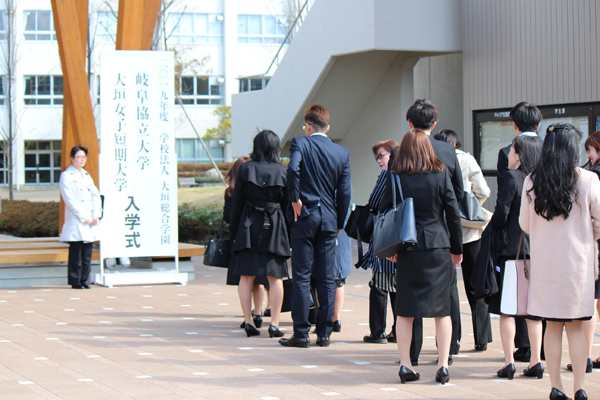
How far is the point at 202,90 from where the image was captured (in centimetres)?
4672

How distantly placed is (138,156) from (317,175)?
182 inches

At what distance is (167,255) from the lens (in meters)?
10.3

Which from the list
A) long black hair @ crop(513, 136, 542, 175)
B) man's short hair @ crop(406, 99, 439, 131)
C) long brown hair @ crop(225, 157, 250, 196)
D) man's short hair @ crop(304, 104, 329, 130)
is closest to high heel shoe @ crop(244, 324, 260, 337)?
long brown hair @ crop(225, 157, 250, 196)

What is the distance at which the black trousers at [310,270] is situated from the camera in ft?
20.6

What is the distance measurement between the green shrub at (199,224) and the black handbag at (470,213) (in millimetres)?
10977

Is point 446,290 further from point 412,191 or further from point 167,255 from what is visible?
point 167,255

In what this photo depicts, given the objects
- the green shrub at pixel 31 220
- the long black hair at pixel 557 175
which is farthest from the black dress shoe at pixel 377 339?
the green shrub at pixel 31 220

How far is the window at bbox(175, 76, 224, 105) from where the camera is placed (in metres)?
46.1

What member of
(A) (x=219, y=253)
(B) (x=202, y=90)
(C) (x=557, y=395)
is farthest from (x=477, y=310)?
(B) (x=202, y=90)

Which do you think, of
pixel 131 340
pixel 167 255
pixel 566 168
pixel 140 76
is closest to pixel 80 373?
pixel 131 340

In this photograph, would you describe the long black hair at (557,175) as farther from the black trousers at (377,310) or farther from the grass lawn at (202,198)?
the grass lawn at (202,198)

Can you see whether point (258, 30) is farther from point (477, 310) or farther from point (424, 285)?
point (424, 285)

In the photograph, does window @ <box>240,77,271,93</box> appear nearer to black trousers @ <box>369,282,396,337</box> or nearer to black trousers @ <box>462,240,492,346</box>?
black trousers @ <box>369,282,396,337</box>

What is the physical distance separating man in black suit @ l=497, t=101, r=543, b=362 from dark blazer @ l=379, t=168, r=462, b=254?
49cm
